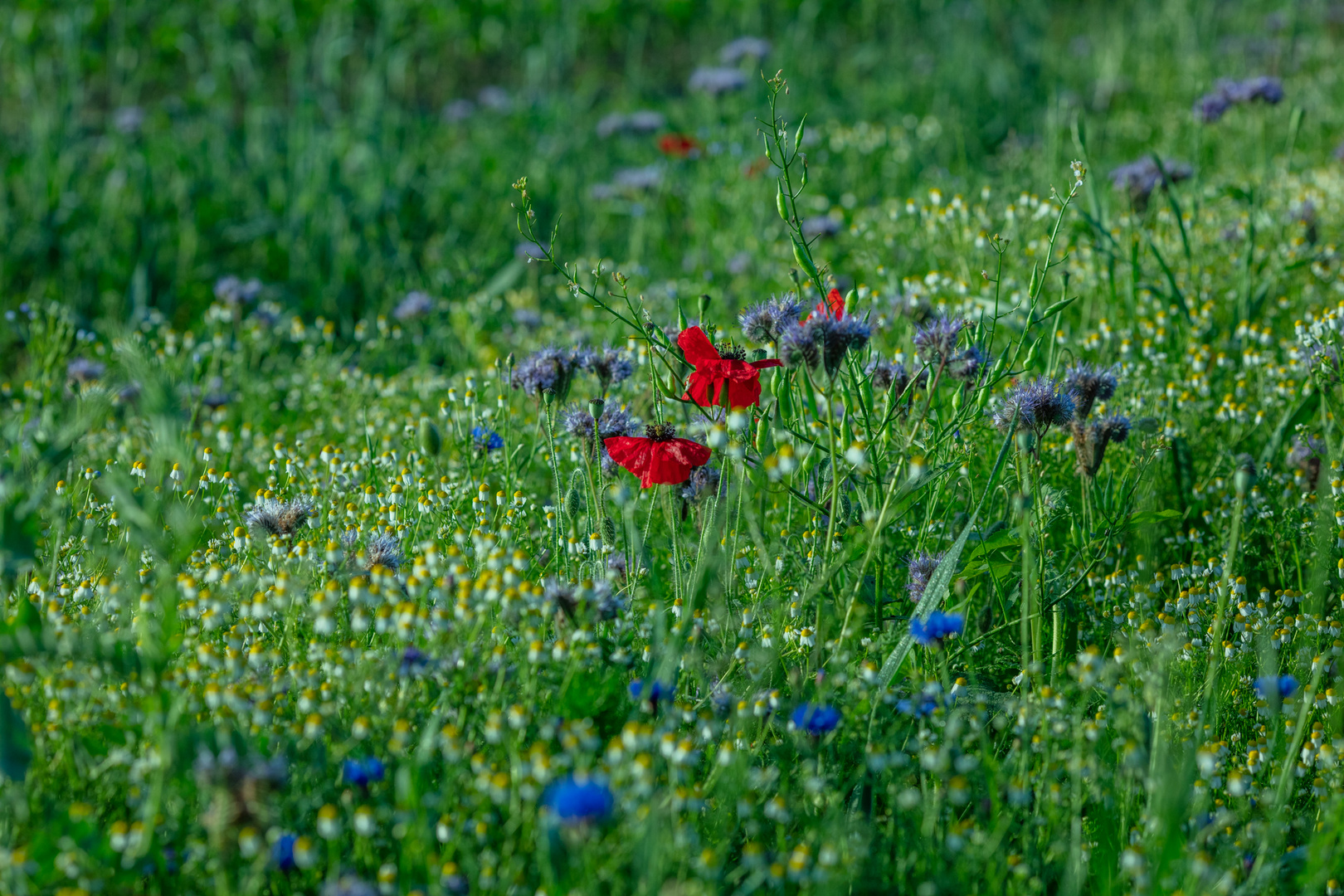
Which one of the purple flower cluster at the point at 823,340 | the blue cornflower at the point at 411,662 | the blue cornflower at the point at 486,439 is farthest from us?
the blue cornflower at the point at 486,439

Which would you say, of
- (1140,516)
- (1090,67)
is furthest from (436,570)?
(1090,67)

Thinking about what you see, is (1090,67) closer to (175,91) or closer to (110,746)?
(175,91)

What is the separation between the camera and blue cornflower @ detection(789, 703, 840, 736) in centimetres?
168

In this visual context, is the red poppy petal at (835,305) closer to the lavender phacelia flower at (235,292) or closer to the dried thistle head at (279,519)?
the dried thistle head at (279,519)

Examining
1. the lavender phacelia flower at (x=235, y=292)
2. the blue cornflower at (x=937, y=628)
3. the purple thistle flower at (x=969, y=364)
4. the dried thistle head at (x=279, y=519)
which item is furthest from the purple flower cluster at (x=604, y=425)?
the lavender phacelia flower at (x=235, y=292)

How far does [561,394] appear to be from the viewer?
2.36m

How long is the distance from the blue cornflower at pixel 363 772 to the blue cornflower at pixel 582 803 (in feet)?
1.08

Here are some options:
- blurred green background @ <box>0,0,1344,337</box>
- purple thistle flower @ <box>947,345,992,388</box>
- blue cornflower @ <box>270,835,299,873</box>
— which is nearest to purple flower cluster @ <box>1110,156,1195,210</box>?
blurred green background @ <box>0,0,1344,337</box>

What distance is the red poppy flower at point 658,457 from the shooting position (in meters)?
2.10

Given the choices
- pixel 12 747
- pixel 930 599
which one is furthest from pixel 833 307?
pixel 12 747

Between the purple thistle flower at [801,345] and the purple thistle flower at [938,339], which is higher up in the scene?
the purple thistle flower at [938,339]

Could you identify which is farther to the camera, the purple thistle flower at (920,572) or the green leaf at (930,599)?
the purple thistle flower at (920,572)

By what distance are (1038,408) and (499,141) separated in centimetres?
521

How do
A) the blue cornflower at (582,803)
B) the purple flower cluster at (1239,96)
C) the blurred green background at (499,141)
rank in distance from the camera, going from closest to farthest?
the blue cornflower at (582,803) → the purple flower cluster at (1239,96) → the blurred green background at (499,141)
